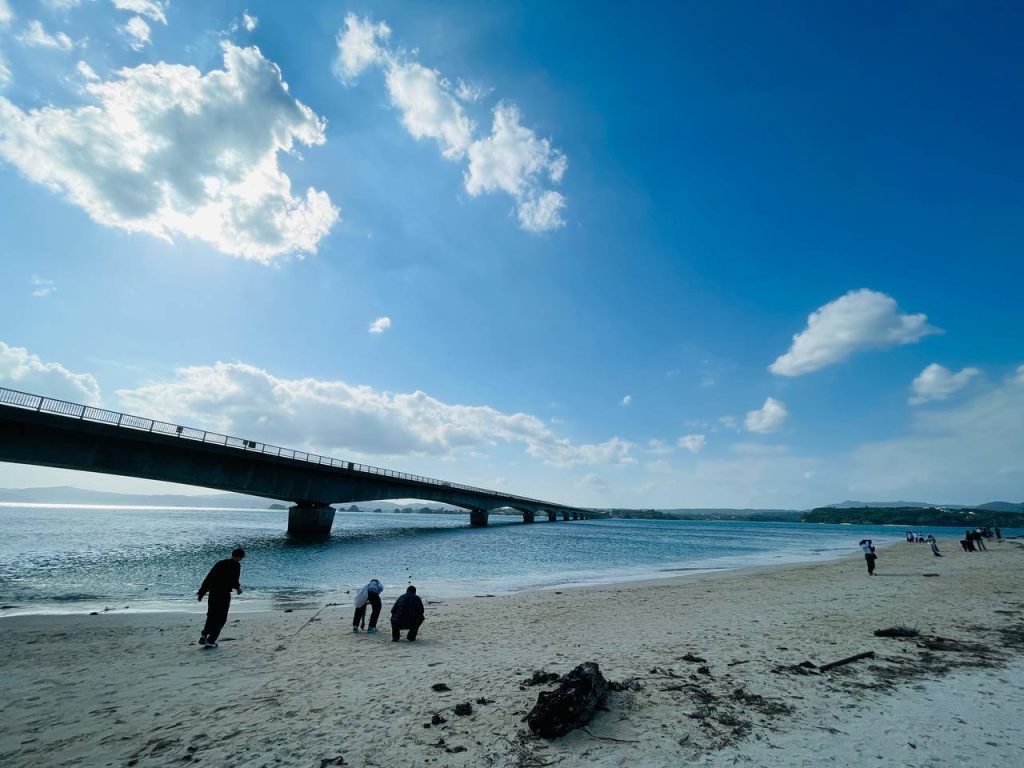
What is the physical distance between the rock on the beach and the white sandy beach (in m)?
0.16

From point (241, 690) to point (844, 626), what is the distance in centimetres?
1493

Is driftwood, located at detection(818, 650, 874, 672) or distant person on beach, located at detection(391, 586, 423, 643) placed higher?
driftwood, located at detection(818, 650, 874, 672)

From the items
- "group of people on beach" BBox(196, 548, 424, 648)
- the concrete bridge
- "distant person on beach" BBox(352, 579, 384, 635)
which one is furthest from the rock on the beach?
the concrete bridge

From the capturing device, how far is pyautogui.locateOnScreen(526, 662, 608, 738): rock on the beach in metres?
5.87

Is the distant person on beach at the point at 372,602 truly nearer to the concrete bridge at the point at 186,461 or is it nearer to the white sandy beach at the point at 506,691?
the white sandy beach at the point at 506,691

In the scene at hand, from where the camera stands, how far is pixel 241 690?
7.66 metres

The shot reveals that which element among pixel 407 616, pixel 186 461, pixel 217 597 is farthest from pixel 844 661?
pixel 186 461

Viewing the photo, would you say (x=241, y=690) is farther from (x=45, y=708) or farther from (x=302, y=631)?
(x=302, y=631)

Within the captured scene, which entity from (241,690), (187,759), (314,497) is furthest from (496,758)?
(314,497)

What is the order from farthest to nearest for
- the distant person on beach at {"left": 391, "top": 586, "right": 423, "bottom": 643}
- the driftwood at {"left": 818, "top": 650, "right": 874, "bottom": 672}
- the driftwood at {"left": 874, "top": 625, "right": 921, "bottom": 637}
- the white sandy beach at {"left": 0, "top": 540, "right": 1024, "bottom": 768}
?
the distant person on beach at {"left": 391, "top": 586, "right": 423, "bottom": 643} → the driftwood at {"left": 874, "top": 625, "right": 921, "bottom": 637} → the driftwood at {"left": 818, "top": 650, "right": 874, "bottom": 672} → the white sandy beach at {"left": 0, "top": 540, "right": 1024, "bottom": 768}

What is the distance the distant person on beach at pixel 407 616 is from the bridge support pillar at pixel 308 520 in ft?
151

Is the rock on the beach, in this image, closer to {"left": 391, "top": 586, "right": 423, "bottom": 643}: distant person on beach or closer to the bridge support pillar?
{"left": 391, "top": 586, "right": 423, "bottom": 643}: distant person on beach

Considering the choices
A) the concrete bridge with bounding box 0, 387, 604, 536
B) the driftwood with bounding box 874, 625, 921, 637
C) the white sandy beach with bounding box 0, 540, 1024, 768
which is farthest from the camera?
the concrete bridge with bounding box 0, 387, 604, 536

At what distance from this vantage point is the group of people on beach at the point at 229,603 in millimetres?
10297
